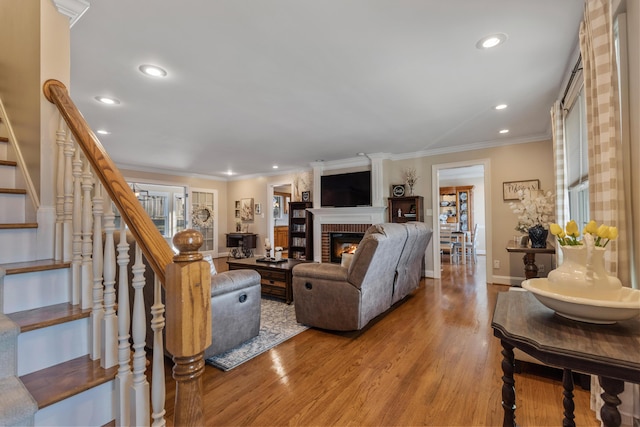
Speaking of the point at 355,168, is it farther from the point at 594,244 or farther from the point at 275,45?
the point at 594,244

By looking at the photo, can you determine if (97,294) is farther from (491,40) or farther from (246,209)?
(246,209)

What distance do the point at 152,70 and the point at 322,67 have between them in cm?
145

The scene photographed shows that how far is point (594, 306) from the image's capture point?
40.1 inches

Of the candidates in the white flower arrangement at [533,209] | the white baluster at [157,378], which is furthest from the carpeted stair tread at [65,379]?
the white flower arrangement at [533,209]

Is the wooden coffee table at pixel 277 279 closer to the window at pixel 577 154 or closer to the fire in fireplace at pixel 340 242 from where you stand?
the fire in fireplace at pixel 340 242

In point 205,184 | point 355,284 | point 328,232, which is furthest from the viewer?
point 205,184

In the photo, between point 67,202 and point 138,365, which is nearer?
point 138,365

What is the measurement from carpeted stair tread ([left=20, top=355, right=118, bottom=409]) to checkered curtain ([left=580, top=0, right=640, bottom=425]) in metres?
2.26

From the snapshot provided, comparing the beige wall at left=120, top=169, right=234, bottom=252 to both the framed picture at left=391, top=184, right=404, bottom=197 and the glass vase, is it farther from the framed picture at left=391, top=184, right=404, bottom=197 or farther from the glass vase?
the glass vase

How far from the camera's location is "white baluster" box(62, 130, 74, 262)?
1.36 meters

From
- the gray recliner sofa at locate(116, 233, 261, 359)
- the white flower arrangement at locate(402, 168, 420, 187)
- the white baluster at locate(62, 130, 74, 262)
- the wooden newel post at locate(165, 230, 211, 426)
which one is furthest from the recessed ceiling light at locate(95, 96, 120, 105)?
the white flower arrangement at locate(402, 168, 420, 187)

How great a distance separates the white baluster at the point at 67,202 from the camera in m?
1.36

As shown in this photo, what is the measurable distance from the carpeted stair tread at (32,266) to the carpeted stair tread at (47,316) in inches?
6.6

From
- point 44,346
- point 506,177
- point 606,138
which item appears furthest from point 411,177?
point 44,346
